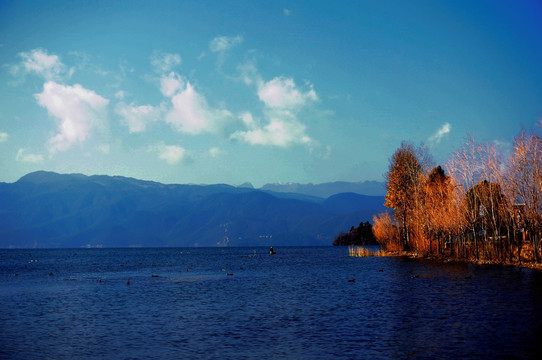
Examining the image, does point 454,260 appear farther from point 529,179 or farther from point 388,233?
point 388,233

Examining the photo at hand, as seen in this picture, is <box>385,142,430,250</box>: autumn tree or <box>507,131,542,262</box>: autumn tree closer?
<box>507,131,542,262</box>: autumn tree

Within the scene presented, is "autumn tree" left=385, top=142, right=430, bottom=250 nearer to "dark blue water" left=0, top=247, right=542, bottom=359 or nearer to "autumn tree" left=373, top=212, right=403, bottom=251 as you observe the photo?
"autumn tree" left=373, top=212, right=403, bottom=251

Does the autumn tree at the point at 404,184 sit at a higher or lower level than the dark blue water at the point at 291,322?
higher

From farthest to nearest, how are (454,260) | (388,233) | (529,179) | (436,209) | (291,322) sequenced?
1. (388,233)
2. (436,209)
3. (454,260)
4. (529,179)
5. (291,322)

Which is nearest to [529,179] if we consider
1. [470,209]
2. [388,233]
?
[470,209]

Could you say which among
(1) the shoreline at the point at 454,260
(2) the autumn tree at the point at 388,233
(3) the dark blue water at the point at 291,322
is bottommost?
(3) the dark blue water at the point at 291,322

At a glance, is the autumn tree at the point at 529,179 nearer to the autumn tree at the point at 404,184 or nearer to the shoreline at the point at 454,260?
the shoreline at the point at 454,260

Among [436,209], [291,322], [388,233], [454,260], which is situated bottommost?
[291,322]

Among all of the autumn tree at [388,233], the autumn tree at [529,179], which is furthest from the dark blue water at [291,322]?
the autumn tree at [388,233]

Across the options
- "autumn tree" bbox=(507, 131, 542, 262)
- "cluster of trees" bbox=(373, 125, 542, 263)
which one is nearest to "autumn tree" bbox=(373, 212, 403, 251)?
"cluster of trees" bbox=(373, 125, 542, 263)

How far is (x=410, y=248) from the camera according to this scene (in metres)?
94.8

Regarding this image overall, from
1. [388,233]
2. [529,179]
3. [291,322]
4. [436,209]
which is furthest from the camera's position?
Result: [388,233]

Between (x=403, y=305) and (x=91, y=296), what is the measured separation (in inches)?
1117

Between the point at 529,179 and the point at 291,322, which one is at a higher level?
the point at 529,179
